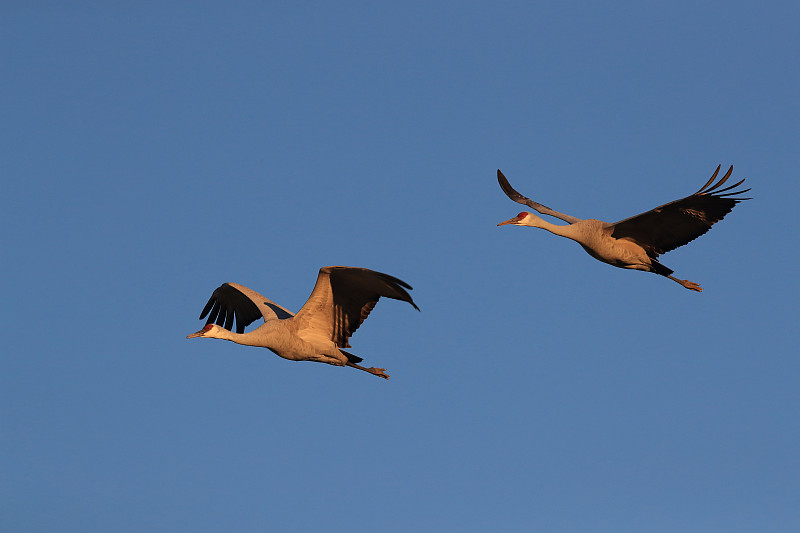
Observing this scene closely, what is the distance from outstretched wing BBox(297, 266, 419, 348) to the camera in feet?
43.5

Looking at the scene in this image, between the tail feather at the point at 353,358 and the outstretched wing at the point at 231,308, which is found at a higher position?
the outstretched wing at the point at 231,308

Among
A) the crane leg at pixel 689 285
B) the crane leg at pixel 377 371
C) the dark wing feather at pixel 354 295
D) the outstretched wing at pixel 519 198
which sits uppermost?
the outstretched wing at pixel 519 198

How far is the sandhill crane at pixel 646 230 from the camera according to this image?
15.0 m

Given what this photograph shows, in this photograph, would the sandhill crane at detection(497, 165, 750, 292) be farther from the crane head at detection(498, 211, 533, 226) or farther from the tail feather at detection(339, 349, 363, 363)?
the tail feather at detection(339, 349, 363, 363)

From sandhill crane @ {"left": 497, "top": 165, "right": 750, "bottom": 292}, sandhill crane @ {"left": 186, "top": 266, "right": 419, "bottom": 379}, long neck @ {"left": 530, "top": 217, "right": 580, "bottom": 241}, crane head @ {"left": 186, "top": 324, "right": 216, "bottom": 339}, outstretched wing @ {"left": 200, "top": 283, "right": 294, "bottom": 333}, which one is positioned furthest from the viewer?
outstretched wing @ {"left": 200, "top": 283, "right": 294, "bottom": 333}

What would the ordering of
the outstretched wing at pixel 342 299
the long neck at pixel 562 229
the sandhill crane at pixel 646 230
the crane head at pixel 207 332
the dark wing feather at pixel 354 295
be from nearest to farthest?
the dark wing feather at pixel 354 295 < the outstretched wing at pixel 342 299 < the crane head at pixel 207 332 < the sandhill crane at pixel 646 230 < the long neck at pixel 562 229

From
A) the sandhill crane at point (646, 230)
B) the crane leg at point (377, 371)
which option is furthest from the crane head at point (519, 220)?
the crane leg at point (377, 371)

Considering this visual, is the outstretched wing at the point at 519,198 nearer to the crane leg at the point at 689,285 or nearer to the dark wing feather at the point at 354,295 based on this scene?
the crane leg at the point at 689,285

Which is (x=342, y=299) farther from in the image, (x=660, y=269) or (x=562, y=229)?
(x=660, y=269)

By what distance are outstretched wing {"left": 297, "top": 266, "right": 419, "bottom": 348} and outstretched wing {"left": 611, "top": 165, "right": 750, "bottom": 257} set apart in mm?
4250

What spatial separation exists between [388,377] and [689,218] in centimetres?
550

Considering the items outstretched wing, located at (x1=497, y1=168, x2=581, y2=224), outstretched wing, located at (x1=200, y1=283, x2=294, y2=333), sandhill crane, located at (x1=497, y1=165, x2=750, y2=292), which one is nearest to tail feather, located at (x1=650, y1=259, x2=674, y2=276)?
sandhill crane, located at (x1=497, y1=165, x2=750, y2=292)

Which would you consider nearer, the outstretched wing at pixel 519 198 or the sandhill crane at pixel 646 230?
the sandhill crane at pixel 646 230

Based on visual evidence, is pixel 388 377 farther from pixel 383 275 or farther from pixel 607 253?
pixel 607 253
